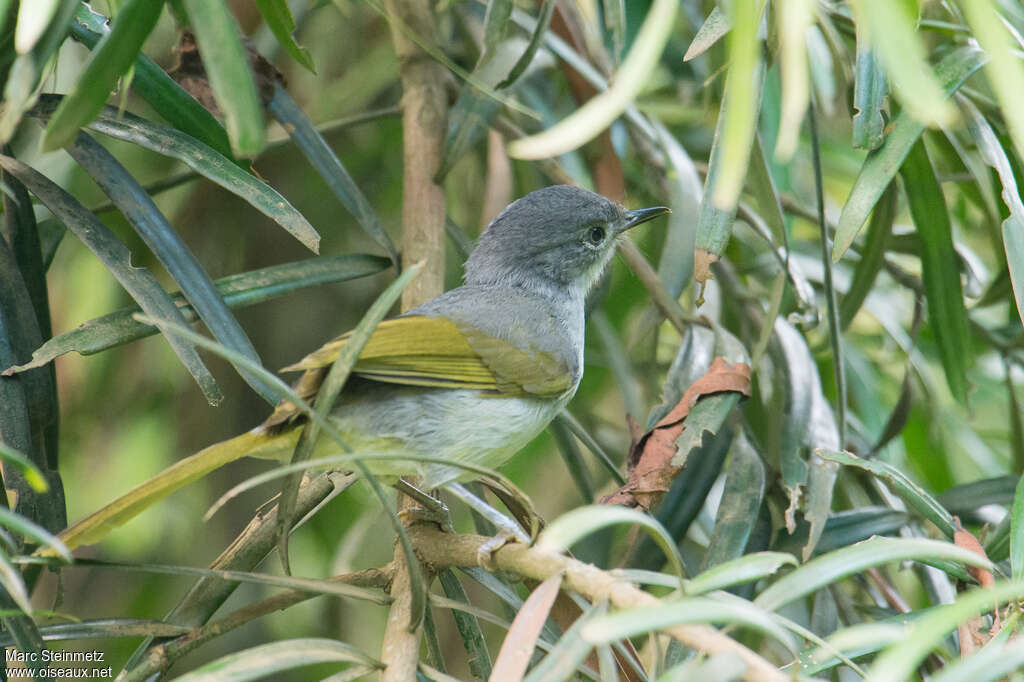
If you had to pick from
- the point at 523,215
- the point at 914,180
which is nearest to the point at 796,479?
the point at 914,180

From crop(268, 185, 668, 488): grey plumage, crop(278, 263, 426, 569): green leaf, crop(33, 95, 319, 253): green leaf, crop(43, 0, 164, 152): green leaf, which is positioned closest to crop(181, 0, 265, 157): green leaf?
crop(43, 0, 164, 152): green leaf

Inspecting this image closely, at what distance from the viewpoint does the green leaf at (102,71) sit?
1.51 m

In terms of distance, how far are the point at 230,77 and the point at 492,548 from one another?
3.26ft

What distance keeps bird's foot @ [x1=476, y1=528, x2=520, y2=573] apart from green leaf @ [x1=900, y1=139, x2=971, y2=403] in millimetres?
1525

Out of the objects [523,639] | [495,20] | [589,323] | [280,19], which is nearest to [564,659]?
[523,639]

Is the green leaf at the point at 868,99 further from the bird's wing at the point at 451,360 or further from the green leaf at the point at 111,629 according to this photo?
the green leaf at the point at 111,629

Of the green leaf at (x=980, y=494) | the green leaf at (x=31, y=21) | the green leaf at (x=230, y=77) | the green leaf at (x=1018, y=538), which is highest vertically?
the green leaf at (x=31, y=21)

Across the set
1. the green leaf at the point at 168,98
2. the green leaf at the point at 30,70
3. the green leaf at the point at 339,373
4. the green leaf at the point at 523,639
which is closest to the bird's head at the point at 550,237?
the green leaf at the point at 168,98

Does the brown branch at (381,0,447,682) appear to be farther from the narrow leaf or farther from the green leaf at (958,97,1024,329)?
the narrow leaf

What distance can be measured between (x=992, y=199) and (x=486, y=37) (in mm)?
1549

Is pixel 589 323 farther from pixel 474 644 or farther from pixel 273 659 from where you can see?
pixel 273 659

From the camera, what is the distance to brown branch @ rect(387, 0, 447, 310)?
9.81 feet

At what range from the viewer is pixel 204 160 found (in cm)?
216

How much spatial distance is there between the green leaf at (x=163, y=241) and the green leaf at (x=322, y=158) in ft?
2.12
